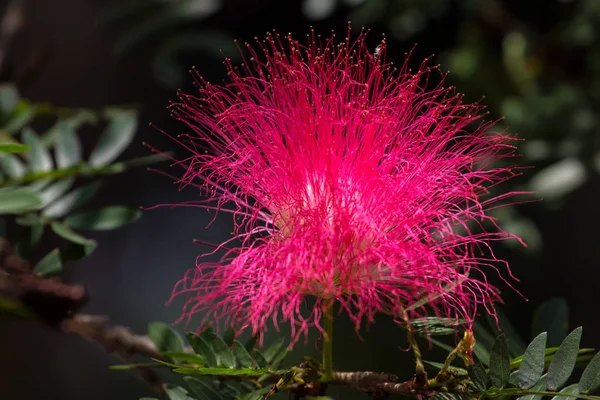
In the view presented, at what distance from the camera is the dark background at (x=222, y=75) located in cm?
224

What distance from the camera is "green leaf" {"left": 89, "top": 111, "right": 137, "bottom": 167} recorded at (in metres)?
1.60

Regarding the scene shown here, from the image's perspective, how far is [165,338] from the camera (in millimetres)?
1291

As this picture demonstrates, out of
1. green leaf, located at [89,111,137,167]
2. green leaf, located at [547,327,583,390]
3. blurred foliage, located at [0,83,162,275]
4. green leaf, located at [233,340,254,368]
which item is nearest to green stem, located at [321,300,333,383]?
green leaf, located at [233,340,254,368]

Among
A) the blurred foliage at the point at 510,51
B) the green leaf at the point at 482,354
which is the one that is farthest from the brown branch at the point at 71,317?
the blurred foliage at the point at 510,51

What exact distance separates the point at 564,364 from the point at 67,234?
955 mm

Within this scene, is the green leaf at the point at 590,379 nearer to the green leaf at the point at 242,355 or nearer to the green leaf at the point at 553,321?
the green leaf at the point at 553,321

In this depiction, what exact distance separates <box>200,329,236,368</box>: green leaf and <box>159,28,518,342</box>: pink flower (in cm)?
4

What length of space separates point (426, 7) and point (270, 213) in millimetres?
1207

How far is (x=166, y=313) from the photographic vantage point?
312cm

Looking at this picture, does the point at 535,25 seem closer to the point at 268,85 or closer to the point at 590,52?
the point at 590,52

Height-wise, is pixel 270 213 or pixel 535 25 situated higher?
pixel 535 25

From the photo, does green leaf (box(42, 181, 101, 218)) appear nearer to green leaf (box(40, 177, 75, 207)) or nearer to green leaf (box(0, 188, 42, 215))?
green leaf (box(40, 177, 75, 207))

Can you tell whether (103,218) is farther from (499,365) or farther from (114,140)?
→ (499,365)

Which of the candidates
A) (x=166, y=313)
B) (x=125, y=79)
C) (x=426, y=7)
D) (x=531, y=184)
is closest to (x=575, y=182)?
(x=531, y=184)
